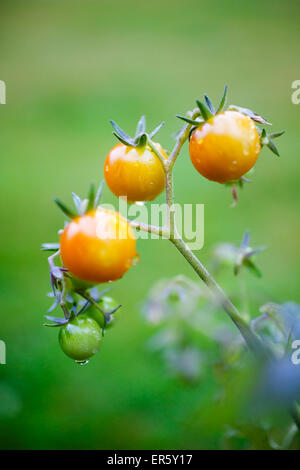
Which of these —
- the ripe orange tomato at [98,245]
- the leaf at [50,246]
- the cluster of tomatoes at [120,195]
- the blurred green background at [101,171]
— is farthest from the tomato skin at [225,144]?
the blurred green background at [101,171]

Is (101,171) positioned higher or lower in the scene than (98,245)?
lower

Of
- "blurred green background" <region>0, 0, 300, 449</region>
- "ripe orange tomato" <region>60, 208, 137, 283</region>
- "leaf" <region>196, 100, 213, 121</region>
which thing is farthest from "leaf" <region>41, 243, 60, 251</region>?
"blurred green background" <region>0, 0, 300, 449</region>

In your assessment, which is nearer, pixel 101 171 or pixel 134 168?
pixel 134 168

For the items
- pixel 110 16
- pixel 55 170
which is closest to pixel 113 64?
pixel 110 16

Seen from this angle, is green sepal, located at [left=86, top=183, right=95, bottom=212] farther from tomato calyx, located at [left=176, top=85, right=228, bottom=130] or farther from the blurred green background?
the blurred green background

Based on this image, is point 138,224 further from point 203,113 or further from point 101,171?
point 101,171

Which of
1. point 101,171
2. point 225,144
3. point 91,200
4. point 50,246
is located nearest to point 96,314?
point 50,246
